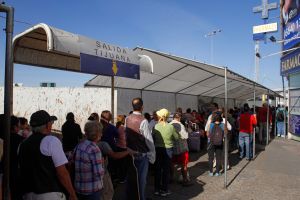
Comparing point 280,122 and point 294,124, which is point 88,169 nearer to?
point 294,124

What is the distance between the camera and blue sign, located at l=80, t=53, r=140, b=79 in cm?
593

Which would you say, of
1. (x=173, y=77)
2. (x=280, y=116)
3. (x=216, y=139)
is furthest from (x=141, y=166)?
(x=280, y=116)

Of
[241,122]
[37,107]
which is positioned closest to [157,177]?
[241,122]

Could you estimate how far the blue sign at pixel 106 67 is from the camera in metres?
5.93

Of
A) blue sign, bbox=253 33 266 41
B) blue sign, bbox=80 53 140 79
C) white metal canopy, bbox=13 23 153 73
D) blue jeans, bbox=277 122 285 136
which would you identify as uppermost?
blue sign, bbox=253 33 266 41

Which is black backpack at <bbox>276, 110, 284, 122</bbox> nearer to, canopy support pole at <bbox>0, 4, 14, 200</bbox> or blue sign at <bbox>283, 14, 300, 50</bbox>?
blue sign at <bbox>283, 14, 300, 50</bbox>

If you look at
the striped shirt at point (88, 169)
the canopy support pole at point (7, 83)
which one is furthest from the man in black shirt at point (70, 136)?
the canopy support pole at point (7, 83)

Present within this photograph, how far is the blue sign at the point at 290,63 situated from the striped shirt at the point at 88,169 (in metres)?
14.3

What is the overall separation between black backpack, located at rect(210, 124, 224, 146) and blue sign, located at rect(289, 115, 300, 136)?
33.0ft

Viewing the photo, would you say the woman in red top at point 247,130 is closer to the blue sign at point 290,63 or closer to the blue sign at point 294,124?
the blue sign at point 290,63

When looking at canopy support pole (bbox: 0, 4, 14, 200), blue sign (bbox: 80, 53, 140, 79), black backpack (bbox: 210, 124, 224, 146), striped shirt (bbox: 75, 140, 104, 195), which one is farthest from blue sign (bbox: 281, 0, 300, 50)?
canopy support pole (bbox: 0, 4, 14, 200)

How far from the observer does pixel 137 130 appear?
199 inches

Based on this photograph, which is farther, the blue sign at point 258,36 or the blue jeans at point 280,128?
the blue sign at point 258,36

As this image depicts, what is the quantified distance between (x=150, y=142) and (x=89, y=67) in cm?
201
